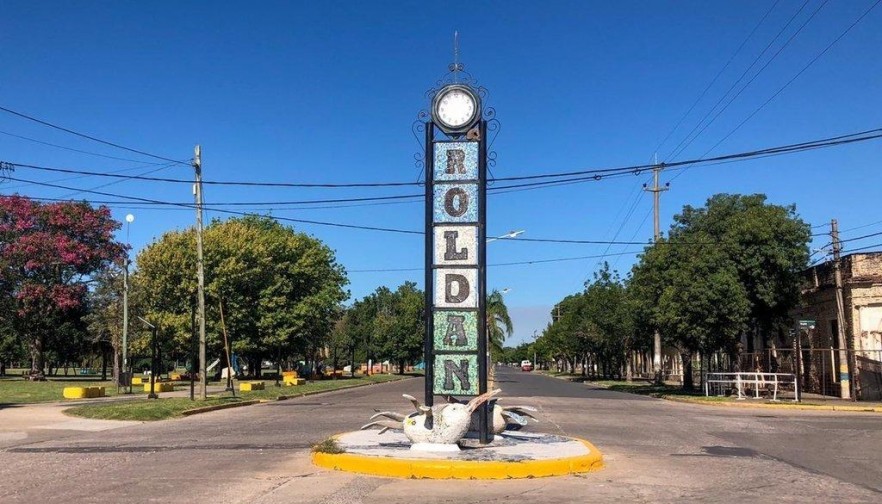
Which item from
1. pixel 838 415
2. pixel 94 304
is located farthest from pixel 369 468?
pixel 94 304

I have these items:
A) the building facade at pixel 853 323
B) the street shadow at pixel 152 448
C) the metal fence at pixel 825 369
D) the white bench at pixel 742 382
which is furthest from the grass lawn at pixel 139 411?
the building facade at pixel 853 323

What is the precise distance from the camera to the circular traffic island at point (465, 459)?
34.5 feet

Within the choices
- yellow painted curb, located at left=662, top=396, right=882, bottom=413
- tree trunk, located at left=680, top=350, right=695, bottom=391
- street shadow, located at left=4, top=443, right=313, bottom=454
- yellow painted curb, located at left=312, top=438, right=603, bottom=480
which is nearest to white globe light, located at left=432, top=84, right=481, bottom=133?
yellow painted curb, located at left=312, top=438, right=603, bottom=480

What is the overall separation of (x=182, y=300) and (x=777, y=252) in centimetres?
3497

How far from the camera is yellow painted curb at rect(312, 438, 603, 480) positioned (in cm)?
1048

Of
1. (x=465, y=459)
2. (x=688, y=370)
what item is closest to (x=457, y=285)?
(x=465, y=459)

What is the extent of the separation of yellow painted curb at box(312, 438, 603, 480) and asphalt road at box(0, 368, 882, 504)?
331mm

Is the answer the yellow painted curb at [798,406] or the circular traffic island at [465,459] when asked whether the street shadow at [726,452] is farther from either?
the yellow painted curb at [798,406]

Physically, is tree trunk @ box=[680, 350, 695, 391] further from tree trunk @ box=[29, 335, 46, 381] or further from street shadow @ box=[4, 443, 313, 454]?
tree trunk @ box=[29, 335, 46, 381]

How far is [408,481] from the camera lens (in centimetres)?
1026

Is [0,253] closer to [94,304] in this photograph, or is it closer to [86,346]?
[94,304]

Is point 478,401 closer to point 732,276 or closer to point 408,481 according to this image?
point 408,481

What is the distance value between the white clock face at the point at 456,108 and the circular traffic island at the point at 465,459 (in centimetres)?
558

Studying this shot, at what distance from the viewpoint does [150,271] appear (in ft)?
158
